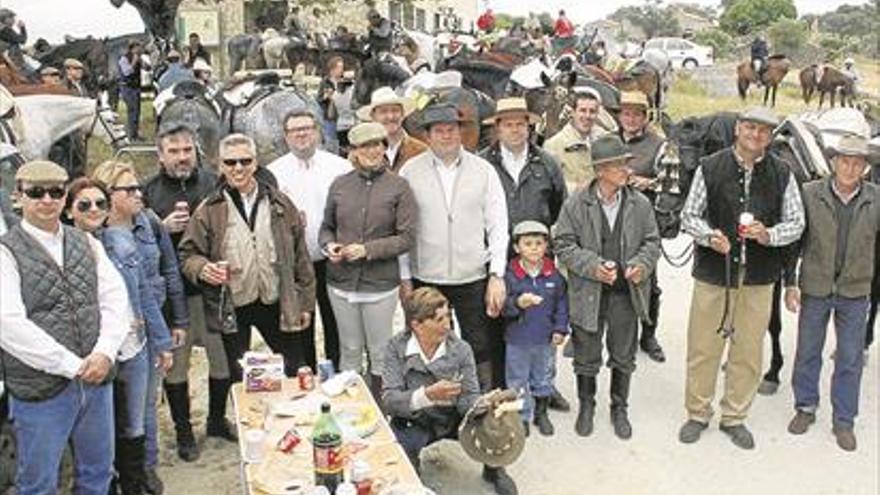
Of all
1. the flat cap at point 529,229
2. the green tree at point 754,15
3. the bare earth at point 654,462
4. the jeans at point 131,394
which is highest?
the green tree at point 754,15

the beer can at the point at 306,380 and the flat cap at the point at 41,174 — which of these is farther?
the beer can at the point at 306,380

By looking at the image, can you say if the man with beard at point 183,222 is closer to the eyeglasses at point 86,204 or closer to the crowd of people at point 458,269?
the crowd of people at point 458,269

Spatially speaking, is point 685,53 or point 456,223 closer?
point 456,223

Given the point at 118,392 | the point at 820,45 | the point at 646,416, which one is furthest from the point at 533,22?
the point at 820,45

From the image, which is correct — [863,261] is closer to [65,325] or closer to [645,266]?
[645,266]

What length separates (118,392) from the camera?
453 centimetres

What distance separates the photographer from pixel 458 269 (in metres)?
5.27

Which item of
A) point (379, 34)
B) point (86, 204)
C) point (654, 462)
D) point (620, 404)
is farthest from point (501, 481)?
point (379, 34)

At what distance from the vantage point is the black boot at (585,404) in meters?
5.67

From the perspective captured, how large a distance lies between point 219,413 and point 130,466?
0.89 metres

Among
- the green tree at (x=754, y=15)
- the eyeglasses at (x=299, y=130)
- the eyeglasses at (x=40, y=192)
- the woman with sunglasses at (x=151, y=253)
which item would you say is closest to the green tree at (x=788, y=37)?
the green tree at (x=754, y=15)

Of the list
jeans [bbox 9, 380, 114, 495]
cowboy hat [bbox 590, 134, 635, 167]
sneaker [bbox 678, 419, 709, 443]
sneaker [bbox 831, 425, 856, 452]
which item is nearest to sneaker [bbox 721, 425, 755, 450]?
sneaker [bbox 678, 419, 709, 443]

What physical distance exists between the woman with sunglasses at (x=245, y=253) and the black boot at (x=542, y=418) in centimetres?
149

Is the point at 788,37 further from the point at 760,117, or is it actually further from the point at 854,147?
the point at 760,117
